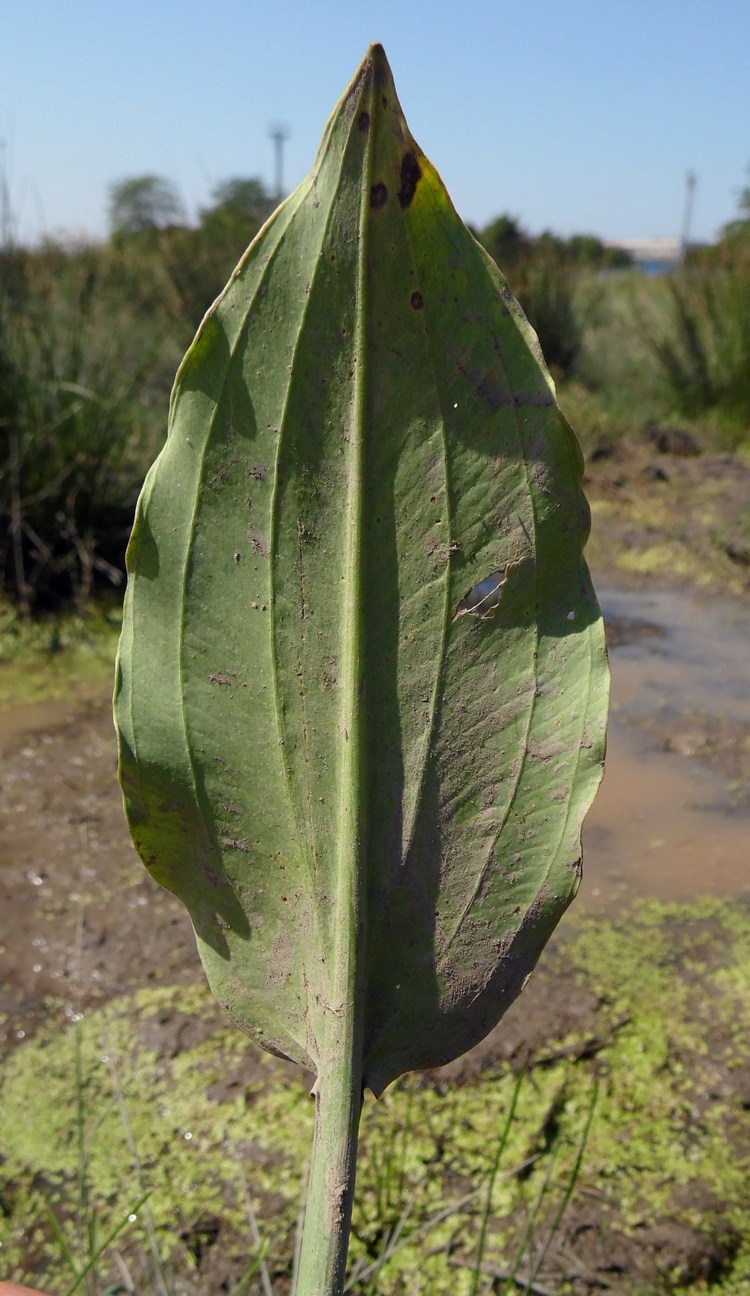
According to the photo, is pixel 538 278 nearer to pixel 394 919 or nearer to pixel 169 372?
pixel 169 372

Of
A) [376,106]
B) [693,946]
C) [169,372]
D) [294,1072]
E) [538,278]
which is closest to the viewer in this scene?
[376,106]

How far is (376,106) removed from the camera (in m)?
A: 0.31

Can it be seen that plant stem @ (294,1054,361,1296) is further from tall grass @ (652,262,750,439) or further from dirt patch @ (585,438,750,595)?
tall grass @ (652,262,750,439)

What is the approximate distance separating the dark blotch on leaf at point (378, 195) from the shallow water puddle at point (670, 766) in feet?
5.07

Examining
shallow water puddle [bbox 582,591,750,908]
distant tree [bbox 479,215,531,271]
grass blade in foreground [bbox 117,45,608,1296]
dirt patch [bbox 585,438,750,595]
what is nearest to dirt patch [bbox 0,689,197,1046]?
shallow water puddle [bbox 582,591,750,908]

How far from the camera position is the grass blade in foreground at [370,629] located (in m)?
0.32

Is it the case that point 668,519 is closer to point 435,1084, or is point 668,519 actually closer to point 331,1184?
point 435,1084

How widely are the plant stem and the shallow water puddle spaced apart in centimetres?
148

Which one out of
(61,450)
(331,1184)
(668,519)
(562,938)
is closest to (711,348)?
(668,519)

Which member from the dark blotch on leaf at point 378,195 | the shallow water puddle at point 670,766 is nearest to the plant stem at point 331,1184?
the dark blotch on leaf at point 378,195

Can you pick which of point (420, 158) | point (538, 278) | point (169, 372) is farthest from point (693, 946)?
point (538, 278)

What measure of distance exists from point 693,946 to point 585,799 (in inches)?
54.5

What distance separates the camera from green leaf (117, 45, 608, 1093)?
12.6 inches

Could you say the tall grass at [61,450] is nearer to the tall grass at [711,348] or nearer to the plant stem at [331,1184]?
the plant stem at [331,1184]
